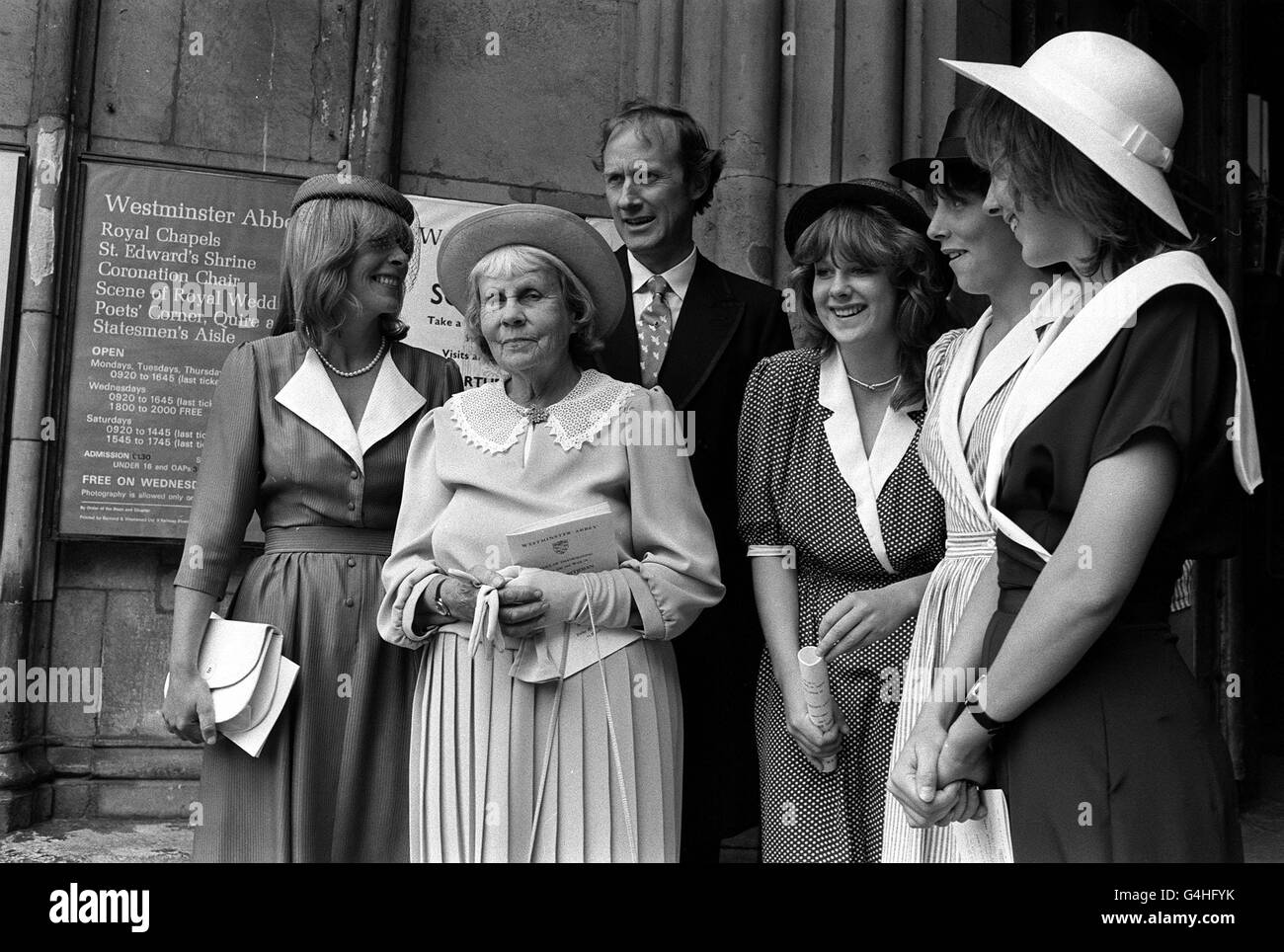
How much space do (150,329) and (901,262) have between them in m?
2.93

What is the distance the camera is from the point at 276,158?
472 centimetres

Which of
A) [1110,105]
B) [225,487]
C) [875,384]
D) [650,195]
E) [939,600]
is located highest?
[650,195]

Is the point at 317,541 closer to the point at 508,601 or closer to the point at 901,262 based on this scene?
the point at 508,601

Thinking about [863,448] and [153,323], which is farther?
[153,323]

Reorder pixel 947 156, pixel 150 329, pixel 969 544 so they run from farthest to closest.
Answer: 1. pixel 150 329
2. pixel 947 156
3. pixel 969 544

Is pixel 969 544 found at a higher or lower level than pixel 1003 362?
lower

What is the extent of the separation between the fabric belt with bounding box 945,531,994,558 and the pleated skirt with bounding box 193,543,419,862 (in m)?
1.19

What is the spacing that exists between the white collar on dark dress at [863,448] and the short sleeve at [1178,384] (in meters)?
0.94

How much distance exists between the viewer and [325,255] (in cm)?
279

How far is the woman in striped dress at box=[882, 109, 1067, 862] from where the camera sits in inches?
80.3

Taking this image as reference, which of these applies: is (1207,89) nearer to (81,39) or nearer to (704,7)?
(704,7)

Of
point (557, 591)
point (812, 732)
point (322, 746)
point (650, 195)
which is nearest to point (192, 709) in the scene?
point (322, 746)

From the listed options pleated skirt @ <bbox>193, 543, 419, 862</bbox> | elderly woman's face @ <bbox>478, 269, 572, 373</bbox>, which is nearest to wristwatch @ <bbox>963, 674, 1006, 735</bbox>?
elderly woman's face @ <bbox>478, 269, 572, 373</bbox>

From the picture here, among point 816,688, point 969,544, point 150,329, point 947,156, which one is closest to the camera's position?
point 969,544
